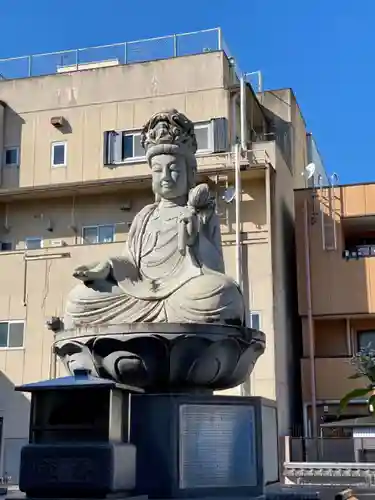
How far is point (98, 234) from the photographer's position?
22766 millimetres

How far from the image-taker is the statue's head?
892 centimetres

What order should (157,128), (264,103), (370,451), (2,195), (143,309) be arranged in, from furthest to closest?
1. (264,103)
2. (2,195)
3. (370,451)
4. (157,128)
5. (143,309)

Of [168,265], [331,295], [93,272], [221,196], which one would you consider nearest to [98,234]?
[221,196]

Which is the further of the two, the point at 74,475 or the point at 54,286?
the point at 54,286

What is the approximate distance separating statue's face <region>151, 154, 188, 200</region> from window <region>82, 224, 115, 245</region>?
1352 centimetres

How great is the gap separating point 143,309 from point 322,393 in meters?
14.2

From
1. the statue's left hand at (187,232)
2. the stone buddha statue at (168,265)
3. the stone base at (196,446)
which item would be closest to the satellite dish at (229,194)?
the stone buddha statue at (168,265)

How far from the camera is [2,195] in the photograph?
2281cm

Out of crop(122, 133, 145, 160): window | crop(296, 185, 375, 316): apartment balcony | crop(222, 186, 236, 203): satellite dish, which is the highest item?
crop(122, 133, 145, 160): window

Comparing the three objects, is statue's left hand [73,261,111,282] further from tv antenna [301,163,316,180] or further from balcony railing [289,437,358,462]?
tv antenna [301,163,316,180]

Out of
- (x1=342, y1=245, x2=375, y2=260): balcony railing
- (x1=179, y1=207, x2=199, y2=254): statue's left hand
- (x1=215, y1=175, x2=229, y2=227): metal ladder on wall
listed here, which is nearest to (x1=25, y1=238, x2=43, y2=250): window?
(x1=215, y1=175, x2=229, y2=227): metal ladder on wall

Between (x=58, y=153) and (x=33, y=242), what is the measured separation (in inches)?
114

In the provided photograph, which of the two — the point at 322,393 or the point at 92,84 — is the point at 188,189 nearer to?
the point at 322,393

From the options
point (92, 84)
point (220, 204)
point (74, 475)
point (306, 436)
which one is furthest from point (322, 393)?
point (74, 475)
